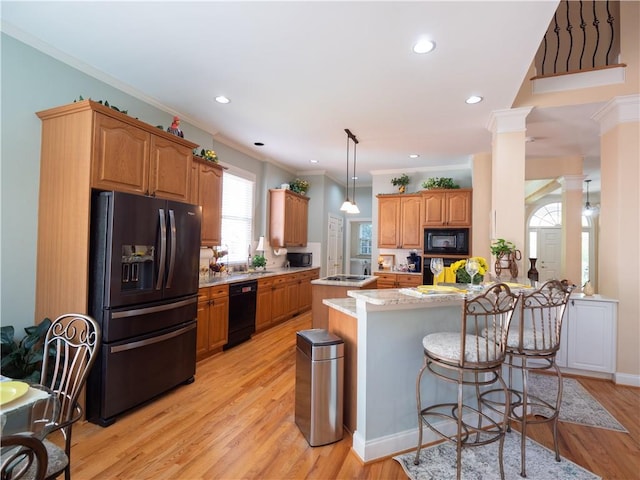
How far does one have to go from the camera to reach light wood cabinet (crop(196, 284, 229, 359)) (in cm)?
365

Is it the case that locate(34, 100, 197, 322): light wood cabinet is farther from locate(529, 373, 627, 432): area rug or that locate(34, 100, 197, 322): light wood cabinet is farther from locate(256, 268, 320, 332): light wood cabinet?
locate(529, 373, 627, 432): area rug

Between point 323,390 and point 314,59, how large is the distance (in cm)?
263

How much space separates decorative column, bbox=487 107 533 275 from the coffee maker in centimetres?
279

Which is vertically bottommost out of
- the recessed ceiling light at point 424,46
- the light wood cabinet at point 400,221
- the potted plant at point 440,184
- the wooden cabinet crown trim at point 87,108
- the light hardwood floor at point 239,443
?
the light hardwood floor at point 239,443

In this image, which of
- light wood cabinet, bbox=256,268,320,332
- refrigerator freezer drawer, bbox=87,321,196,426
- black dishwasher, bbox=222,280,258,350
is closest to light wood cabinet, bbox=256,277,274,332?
light wood cabinet, bbox=256,268,320,332

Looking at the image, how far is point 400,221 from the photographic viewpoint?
21.1 feet

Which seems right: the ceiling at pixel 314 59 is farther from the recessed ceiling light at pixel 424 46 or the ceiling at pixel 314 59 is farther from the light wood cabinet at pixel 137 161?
the light wood cabinet at pixel 137 161

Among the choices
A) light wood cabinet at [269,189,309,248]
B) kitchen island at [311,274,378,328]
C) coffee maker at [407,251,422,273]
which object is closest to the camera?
kitchen island at [311,274,378,328]

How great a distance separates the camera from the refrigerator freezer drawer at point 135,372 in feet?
7.89

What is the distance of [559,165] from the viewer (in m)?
5.48

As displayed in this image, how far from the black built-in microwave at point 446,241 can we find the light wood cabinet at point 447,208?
4.4 inches

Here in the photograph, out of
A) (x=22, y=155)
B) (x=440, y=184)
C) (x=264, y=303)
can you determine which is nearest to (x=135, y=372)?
(x=22, y=155)

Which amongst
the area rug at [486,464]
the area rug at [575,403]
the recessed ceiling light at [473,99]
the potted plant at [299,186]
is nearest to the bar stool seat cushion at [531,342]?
the area rug at [486,464]

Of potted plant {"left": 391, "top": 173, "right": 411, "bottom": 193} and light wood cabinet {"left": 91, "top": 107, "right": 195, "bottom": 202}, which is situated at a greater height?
potted plant {"left": 391, "top": 173, "right": 411, "bottom": 193}
